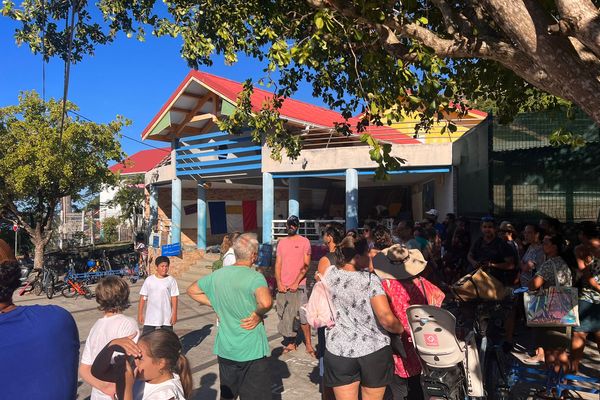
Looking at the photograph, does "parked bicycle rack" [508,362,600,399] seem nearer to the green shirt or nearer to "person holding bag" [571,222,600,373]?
"person holding bag" [571,222,600,373]

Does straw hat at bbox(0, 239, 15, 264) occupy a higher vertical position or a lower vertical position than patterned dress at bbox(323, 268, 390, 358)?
higher

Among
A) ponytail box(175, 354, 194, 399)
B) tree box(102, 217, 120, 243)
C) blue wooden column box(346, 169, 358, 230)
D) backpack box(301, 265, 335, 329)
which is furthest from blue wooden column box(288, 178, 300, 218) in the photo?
tree box(102, 217, 120, 243)

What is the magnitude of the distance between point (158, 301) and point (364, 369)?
3.21 meters

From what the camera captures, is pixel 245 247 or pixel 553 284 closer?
pixel 245 247

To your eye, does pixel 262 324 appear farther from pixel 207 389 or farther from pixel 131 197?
pixel 131 197

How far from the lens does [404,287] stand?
12.4 ft

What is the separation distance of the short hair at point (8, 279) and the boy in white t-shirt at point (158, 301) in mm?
3474

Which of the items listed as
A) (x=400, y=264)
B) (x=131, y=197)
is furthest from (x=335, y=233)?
(x=131, y=197)

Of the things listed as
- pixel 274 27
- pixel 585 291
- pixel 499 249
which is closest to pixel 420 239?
pixel 499 249

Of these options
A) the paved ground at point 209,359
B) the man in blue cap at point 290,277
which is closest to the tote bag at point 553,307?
the paved ground at point 209,359

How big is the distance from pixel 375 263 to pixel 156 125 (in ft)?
47.3

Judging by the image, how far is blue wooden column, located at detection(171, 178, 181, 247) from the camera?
56.5 feet

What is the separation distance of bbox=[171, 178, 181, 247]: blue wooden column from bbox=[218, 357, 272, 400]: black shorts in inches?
566

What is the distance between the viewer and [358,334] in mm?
3363
